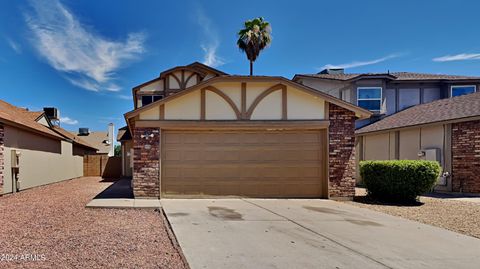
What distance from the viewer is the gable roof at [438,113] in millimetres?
12911

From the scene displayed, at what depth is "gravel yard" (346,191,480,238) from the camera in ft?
23.5

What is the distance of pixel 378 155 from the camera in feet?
54.6

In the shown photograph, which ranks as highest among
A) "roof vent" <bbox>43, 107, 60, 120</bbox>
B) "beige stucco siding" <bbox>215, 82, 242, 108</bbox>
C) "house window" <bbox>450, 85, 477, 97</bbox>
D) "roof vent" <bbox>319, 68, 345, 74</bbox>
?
"roof vent" <bbox>319, 68, 345, 74</bbox>

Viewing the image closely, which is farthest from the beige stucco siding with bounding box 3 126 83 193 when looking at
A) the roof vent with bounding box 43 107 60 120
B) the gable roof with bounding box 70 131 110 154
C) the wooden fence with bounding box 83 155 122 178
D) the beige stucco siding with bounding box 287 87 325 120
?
the gable roof with bounding box 70 131 110 154

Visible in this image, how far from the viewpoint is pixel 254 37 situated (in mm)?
23359

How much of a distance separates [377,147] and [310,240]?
1263cm

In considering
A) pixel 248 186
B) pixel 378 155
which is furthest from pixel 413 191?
pixel 378 155

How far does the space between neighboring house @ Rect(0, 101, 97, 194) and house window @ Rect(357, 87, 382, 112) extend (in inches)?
691

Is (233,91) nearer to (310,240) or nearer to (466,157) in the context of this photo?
(310,240)

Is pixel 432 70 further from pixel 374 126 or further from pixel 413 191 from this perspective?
pixel 413 191

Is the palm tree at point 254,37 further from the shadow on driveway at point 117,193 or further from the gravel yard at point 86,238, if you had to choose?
the gravel yard at point 86,238

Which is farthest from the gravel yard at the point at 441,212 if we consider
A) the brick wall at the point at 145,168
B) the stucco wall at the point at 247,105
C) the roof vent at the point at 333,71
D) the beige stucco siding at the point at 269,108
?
the roof vent at the point at 333,71

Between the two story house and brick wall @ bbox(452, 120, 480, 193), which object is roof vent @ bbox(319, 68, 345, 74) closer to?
the two story house

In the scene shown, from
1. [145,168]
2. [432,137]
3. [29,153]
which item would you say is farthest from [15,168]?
[432,137]
